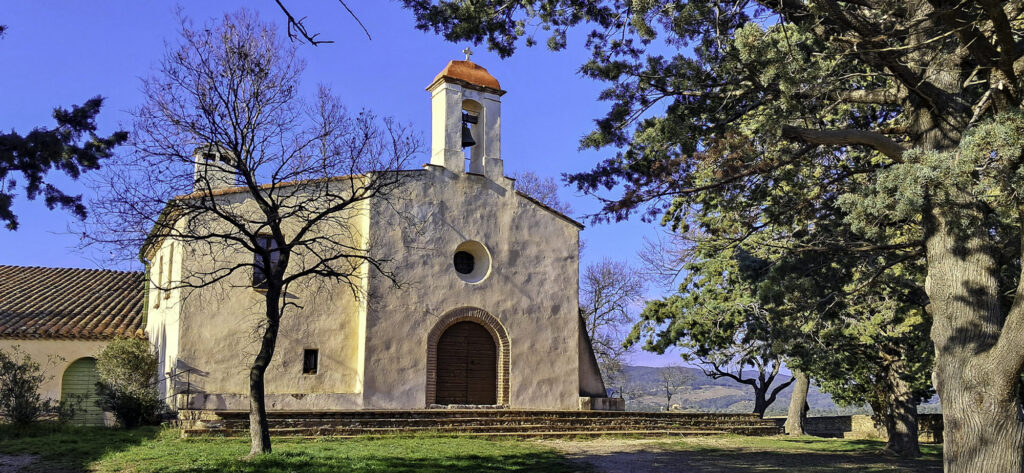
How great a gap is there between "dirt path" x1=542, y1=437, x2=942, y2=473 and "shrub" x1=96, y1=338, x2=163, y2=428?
8413mm

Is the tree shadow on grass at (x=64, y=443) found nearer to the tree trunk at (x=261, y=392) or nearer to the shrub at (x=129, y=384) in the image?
the shrub at (x=129, y=384)

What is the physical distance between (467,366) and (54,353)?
10197 millimetres

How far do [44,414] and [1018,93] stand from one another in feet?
62.8

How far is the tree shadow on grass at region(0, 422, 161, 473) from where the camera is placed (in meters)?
11.6

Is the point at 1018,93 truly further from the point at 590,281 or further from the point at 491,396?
the point at 590,281

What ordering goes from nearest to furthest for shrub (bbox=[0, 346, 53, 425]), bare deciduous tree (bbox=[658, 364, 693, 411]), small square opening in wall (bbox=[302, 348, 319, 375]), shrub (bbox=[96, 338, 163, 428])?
shrub (bbox=[0, 346, 53, 425]), shrub (bbox=[96, 338, 163, 428]), small square opening in wall (bbox=[302, 348, 319, 375]), bare deciduous tree (bbox=[658, 364, 693, 411])

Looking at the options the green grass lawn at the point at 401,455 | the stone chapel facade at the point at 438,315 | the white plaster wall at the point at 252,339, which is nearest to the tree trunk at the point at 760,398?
the stone chapel facade at the point at 438,315

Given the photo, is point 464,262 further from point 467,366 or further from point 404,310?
point 467,366

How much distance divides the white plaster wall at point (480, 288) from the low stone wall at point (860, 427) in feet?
39.7

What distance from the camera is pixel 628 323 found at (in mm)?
33375

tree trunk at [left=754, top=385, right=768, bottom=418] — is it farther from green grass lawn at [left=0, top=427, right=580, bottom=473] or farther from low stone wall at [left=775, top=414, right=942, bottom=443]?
green grass lawn at [left=0, top=427, right=580, bottom=473]

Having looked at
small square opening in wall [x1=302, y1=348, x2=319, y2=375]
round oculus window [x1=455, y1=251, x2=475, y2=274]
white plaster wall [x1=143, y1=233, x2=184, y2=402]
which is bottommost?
small square opening in wall [x1=302, y1=348, x2=319, y2=375]

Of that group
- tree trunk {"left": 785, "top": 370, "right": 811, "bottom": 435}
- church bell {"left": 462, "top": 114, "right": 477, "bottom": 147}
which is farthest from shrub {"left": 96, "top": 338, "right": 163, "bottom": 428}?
tree trunk {"left": 785, "top": 370, "right": 811, "bottom": 435}

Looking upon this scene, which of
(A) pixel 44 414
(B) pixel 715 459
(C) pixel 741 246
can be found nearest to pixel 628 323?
(C) pixel 741 246
